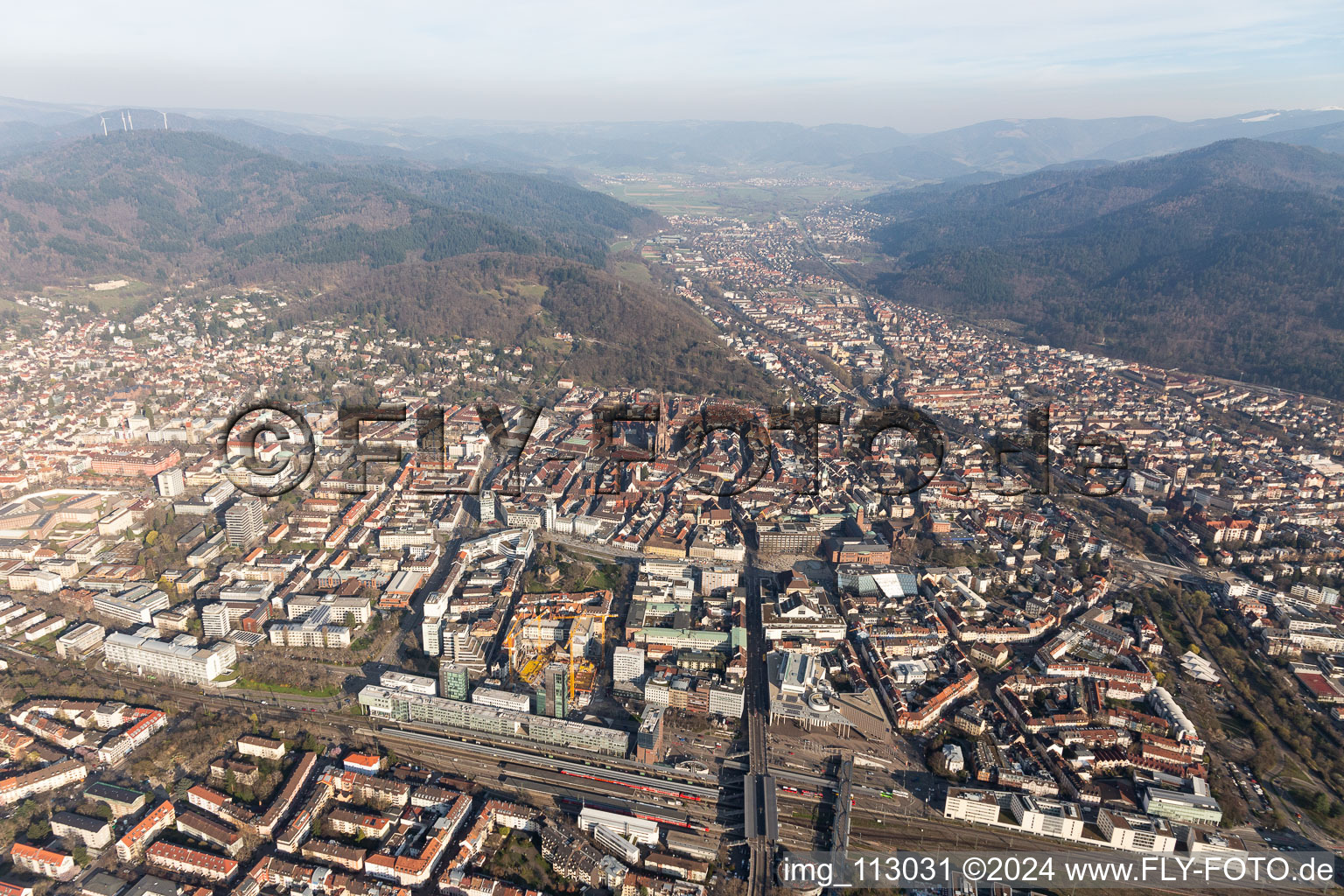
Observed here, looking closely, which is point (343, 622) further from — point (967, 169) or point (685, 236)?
point (967, 169)

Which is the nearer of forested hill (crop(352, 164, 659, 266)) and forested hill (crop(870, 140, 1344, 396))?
forested hill (crop(870, 140, 1344, 396))

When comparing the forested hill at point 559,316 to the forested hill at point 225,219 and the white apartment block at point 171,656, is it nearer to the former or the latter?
the forested hill at point 225,219

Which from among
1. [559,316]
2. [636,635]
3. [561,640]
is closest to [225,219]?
[559,316]

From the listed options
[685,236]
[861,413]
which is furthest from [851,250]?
[861,413]

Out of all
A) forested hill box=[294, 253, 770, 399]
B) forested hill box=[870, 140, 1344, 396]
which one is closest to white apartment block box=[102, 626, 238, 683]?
forested hill box=[294, 253, 770, 399]

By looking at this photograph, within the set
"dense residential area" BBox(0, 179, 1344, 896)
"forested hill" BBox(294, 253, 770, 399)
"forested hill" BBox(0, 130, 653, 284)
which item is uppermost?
"forested hill" BBox(0, 130, 653, 284)

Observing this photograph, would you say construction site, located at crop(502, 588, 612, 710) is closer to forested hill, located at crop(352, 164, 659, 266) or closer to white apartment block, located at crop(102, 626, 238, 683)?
white apartment block, located at crop(102, 626, 238, 683)
